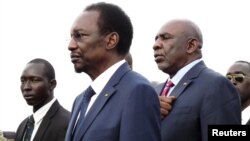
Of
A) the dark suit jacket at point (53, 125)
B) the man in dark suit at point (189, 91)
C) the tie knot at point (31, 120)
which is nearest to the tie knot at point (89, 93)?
the man in dark suit at point (189, 91)

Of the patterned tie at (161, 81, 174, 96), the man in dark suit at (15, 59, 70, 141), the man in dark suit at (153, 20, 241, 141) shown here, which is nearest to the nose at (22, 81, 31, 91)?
the man in dark suit at (15, 59, 70, 141)

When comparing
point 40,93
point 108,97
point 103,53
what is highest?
point 103,53

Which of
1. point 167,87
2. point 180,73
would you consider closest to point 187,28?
point 180,73

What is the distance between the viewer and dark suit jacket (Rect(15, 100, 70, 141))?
23.4ft

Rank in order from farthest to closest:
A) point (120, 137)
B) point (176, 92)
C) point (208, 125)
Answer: point (176, 92), point (208, 125), point (120, 137)

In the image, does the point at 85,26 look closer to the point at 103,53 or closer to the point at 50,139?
the point at 103,53

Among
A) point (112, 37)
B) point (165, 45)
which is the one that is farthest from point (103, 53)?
point (165, 45)

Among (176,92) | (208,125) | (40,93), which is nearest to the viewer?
(208,125)

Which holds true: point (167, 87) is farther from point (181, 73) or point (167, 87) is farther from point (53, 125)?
point (53, 125)

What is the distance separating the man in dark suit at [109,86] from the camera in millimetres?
3539

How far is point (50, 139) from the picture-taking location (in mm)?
7086

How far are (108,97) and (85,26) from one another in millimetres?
535

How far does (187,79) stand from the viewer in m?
4.97

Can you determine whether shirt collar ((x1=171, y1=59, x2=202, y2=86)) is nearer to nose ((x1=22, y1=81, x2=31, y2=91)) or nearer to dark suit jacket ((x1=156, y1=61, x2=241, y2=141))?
dark suit jacket ((x1=156, y1=61, x2=241, y2=141))
